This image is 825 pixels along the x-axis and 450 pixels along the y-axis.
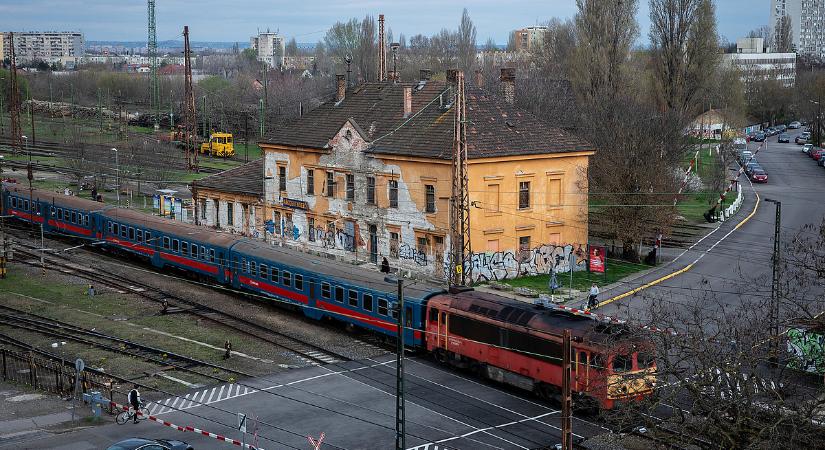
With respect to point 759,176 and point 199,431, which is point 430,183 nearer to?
point 199,431

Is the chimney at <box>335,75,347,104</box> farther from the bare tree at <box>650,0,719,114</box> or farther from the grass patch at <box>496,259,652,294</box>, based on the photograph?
the bare tree at <box>650,0,719,114</box>

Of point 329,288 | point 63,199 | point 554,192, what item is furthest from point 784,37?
point 329,288

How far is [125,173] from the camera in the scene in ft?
252

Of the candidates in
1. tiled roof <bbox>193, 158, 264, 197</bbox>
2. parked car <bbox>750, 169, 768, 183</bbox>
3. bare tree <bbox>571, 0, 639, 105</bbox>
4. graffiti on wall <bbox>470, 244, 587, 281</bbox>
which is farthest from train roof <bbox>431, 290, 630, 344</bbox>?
parked car <bbox>750, 169, 768, 183</bbox>

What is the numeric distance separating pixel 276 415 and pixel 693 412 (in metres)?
12.4

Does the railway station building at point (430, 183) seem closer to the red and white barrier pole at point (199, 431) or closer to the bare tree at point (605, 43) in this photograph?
the red and white barrier pole at point (199, 431)

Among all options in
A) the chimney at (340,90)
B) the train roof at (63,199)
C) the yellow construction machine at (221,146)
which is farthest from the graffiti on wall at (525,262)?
the yellow construction machine at (221,146)

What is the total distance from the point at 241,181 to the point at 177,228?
10.7 meters

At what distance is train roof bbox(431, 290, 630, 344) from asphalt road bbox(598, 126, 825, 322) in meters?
0.91

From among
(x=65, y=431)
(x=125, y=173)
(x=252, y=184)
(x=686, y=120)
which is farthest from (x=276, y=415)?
(x=125, y=173)

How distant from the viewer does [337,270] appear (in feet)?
126

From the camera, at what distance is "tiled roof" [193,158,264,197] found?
5687 centimetres

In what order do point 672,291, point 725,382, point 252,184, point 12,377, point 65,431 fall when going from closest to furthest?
point 725,382, point 65,431, point 12,377, point 672,291, point 252,184

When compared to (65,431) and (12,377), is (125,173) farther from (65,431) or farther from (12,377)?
(65,431)
